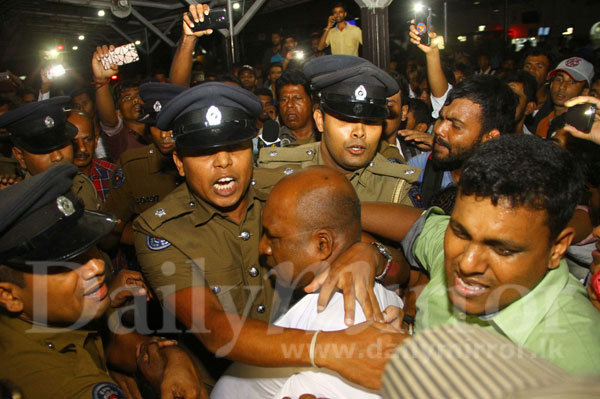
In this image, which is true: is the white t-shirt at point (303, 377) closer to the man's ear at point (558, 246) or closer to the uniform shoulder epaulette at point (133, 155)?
the man's ear at point (558, 246)

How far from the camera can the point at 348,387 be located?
1.52 meters

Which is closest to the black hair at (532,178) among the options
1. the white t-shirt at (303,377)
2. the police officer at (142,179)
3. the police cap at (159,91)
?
the white t-shirt at (303,377)

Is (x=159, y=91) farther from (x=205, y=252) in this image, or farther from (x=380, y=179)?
(x=380, y=179)

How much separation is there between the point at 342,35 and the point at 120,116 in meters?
4.07

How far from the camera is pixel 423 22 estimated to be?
408 centimetres

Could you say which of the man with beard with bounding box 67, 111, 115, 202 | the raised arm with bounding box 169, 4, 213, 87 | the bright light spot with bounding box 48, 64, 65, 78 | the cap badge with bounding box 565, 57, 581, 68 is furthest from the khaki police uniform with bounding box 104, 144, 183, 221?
the cap badge with bounding box 565, 57, 581, 68

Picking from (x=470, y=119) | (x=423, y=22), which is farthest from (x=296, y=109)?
(x=470, y=119)

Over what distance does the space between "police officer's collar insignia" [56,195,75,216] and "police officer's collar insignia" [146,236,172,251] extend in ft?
1.40

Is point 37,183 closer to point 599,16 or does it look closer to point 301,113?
point 301,113

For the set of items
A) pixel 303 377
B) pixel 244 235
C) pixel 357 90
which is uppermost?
pixel 357 90

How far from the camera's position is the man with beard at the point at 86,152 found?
3783mm

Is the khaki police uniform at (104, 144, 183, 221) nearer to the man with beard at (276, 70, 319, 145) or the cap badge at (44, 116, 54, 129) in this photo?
the cap badge at (44, 116, 54, 129)

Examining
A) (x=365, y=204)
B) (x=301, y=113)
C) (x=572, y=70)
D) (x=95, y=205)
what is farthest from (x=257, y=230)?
(x=572, y=70)

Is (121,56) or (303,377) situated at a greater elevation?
(121,56)
